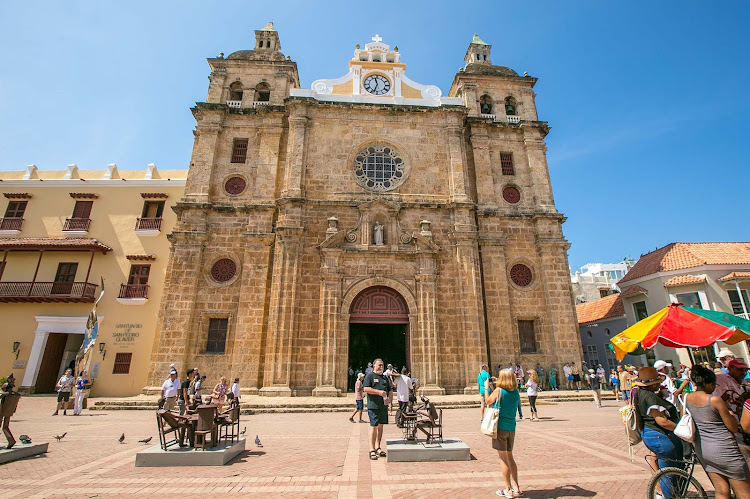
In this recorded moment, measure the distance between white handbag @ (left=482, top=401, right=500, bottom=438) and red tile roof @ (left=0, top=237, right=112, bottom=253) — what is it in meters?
22.1

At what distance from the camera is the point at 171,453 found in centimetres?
649

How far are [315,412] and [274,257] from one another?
754cm

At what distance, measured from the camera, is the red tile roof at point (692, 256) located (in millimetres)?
20031

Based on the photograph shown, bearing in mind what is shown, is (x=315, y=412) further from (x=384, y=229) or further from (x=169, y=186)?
(x=169, y=186)

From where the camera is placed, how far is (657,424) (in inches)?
175

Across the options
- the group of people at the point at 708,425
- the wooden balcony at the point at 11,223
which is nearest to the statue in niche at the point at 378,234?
the group of people at the point at 708,425

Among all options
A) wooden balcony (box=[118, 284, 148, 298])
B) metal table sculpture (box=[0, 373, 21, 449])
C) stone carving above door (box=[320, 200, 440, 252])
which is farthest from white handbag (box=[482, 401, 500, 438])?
wooden balcony (box=[118, 284, 148, 298])

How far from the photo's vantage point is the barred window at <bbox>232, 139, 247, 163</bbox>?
2042 cm

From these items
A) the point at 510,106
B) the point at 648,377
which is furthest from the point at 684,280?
the point at 648,377

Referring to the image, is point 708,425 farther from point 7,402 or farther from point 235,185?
point 235,185

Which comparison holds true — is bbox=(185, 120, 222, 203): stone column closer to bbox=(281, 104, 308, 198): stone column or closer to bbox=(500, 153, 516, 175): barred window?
bbox=(281, 104, 308, 198): stone column

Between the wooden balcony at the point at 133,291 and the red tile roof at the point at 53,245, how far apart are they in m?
2.67

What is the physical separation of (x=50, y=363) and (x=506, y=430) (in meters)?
24.5

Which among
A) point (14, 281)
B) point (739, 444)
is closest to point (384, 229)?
point (739, 444)
